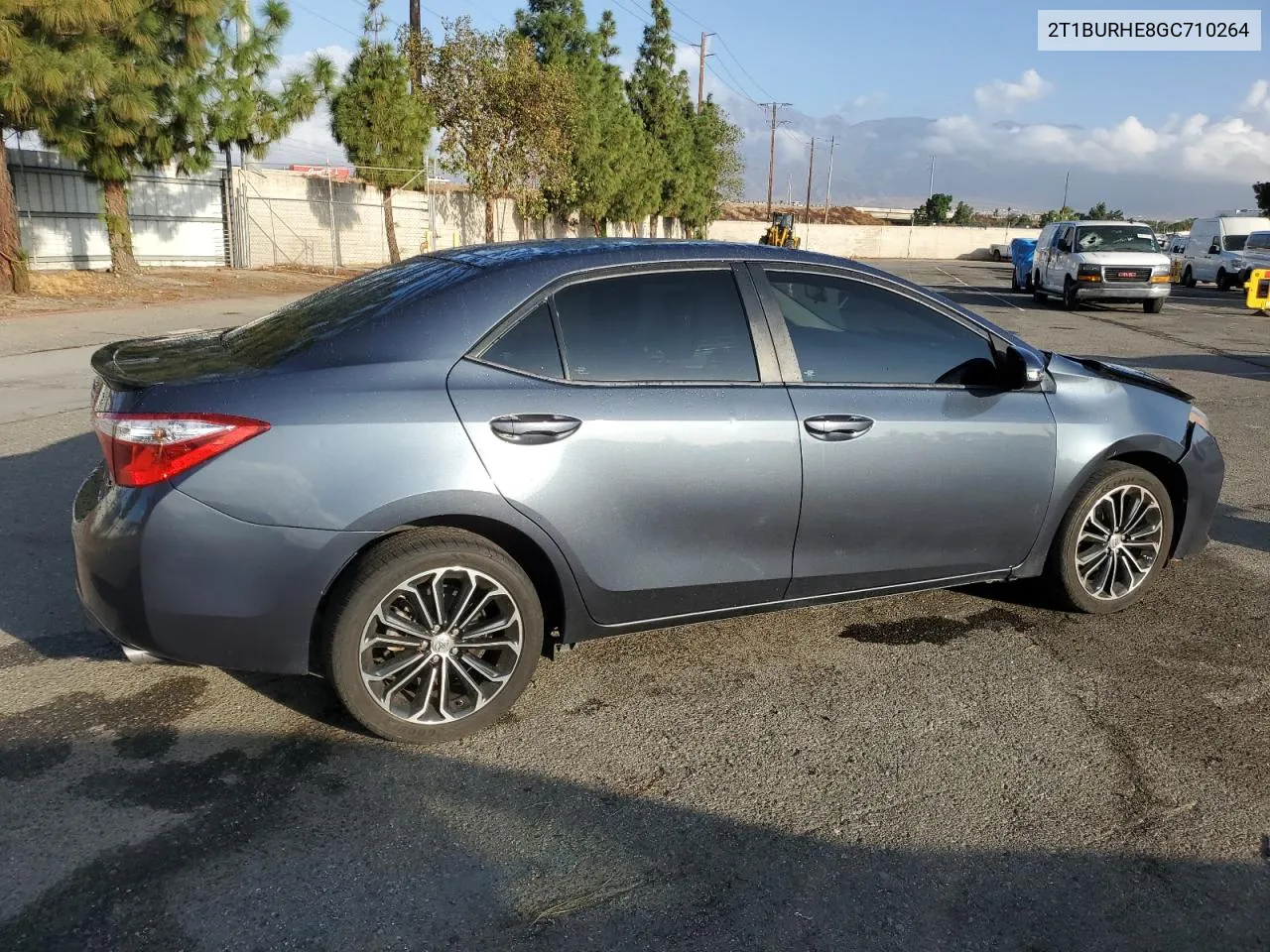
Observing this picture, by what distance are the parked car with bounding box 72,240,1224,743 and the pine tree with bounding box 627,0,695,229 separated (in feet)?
158

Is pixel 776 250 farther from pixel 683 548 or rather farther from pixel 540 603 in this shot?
pixel 540 603

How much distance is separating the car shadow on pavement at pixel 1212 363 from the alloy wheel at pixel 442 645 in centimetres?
1140

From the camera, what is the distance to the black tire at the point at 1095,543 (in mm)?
4516

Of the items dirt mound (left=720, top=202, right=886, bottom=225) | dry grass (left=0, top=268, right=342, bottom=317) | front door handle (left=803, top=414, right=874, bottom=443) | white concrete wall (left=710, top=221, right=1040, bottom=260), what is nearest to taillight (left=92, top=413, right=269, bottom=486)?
front door handle (left=803, top=414, right=874, bottom=443)

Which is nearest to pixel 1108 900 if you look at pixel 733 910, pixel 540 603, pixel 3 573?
pixel 733 910

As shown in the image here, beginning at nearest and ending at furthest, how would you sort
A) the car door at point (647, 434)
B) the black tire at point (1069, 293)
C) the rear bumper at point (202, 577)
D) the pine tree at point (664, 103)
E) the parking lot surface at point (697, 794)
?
the parking lot surface at point (697, 794), the rear bumper at point (202, 577), the car door at point (647, 434), the black tire at point (1069, 293), the pine tree at point (664, 103)

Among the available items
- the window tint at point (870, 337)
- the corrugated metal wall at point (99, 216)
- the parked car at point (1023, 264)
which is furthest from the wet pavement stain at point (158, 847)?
the parked car at point (1023, 264)

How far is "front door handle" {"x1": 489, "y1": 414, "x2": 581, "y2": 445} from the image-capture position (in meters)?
3.38

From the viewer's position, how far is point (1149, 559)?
4797 mm

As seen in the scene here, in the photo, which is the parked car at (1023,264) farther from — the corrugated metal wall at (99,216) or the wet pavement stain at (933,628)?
the wet pavement stain at (933,628)

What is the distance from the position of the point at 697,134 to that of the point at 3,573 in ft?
193

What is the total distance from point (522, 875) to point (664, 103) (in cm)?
5308

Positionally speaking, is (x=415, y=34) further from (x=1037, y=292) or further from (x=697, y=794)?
(x=697, y=794)

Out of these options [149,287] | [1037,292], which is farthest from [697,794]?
[1037,292]
